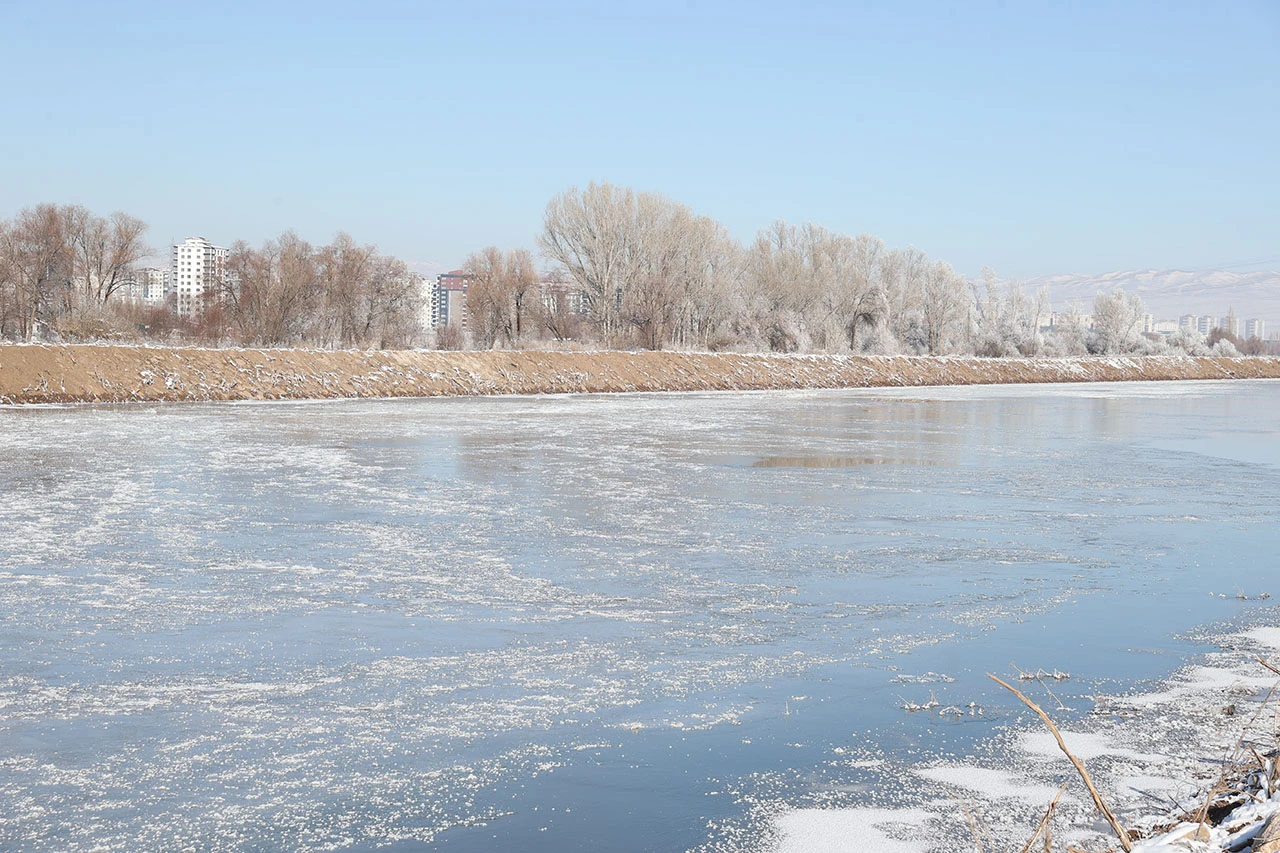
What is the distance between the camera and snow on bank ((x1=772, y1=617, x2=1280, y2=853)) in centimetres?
358

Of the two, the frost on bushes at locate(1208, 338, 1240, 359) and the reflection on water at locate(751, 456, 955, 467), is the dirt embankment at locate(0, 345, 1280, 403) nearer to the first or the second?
the reflection on water at locate(751, 456, 955, 467)

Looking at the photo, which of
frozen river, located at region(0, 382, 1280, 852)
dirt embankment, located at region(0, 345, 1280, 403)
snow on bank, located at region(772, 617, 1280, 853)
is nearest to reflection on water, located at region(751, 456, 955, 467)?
frozen river, located at region(0, 382, 1280, 852)

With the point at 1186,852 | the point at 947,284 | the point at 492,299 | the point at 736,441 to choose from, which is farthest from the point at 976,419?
the point at 947,284

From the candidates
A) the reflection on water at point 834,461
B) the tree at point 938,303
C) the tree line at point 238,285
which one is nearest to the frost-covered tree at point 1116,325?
the tree at point 938,303

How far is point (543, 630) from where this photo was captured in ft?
21.7

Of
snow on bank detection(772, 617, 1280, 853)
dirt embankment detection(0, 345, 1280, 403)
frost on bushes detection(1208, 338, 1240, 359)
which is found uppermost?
frost on bushes detection(1208, 338, 1240, 359)

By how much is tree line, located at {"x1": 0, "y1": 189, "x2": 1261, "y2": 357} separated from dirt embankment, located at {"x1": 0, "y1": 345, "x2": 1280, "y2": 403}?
7337 millimetres

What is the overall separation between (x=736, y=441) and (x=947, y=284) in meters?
67.2

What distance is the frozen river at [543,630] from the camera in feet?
13.6

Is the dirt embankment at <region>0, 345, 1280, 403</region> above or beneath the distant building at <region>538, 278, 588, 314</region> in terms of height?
beneath

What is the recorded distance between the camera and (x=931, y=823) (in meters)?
3.89

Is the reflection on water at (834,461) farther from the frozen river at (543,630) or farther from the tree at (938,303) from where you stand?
the tree at (938,303)

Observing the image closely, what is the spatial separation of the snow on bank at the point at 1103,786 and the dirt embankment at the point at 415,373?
2888cm

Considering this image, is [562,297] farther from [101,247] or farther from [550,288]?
[101,247]
